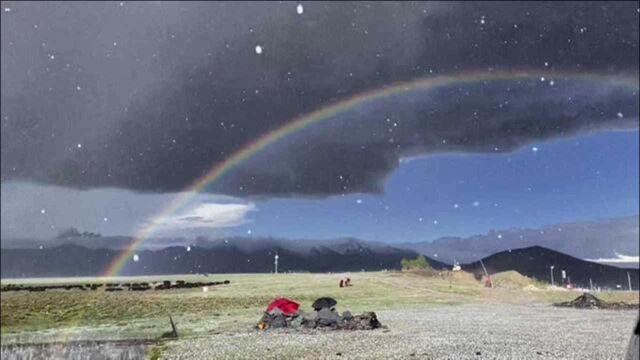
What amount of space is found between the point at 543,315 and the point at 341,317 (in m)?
22.0

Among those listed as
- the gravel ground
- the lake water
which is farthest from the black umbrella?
the lake water

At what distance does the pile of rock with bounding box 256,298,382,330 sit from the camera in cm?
4031

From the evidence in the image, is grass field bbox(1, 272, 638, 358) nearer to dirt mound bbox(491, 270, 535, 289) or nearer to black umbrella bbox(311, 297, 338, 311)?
dirt mound bbox(491, 270, 535, 289)

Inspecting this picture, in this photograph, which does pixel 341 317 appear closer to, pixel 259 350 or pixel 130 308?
pixel 259 350

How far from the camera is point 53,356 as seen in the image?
117ft

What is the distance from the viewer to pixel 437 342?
33.2 metres

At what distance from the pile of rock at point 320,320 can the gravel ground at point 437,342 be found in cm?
129

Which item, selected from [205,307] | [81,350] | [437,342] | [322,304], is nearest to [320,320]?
[322,304]

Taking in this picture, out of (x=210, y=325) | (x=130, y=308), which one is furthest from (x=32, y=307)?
(x=210, y=325)

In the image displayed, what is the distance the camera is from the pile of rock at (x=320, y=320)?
132 feet

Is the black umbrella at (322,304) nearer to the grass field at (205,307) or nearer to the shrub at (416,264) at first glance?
the grass field at (205,307)

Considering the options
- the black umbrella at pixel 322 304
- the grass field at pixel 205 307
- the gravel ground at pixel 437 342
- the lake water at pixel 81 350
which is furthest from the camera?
the grass field at pixel 205 307

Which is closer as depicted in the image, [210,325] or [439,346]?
[439,346]

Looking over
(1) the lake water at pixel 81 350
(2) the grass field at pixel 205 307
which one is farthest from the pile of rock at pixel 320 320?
(1) the lake water at pixel 81 350
